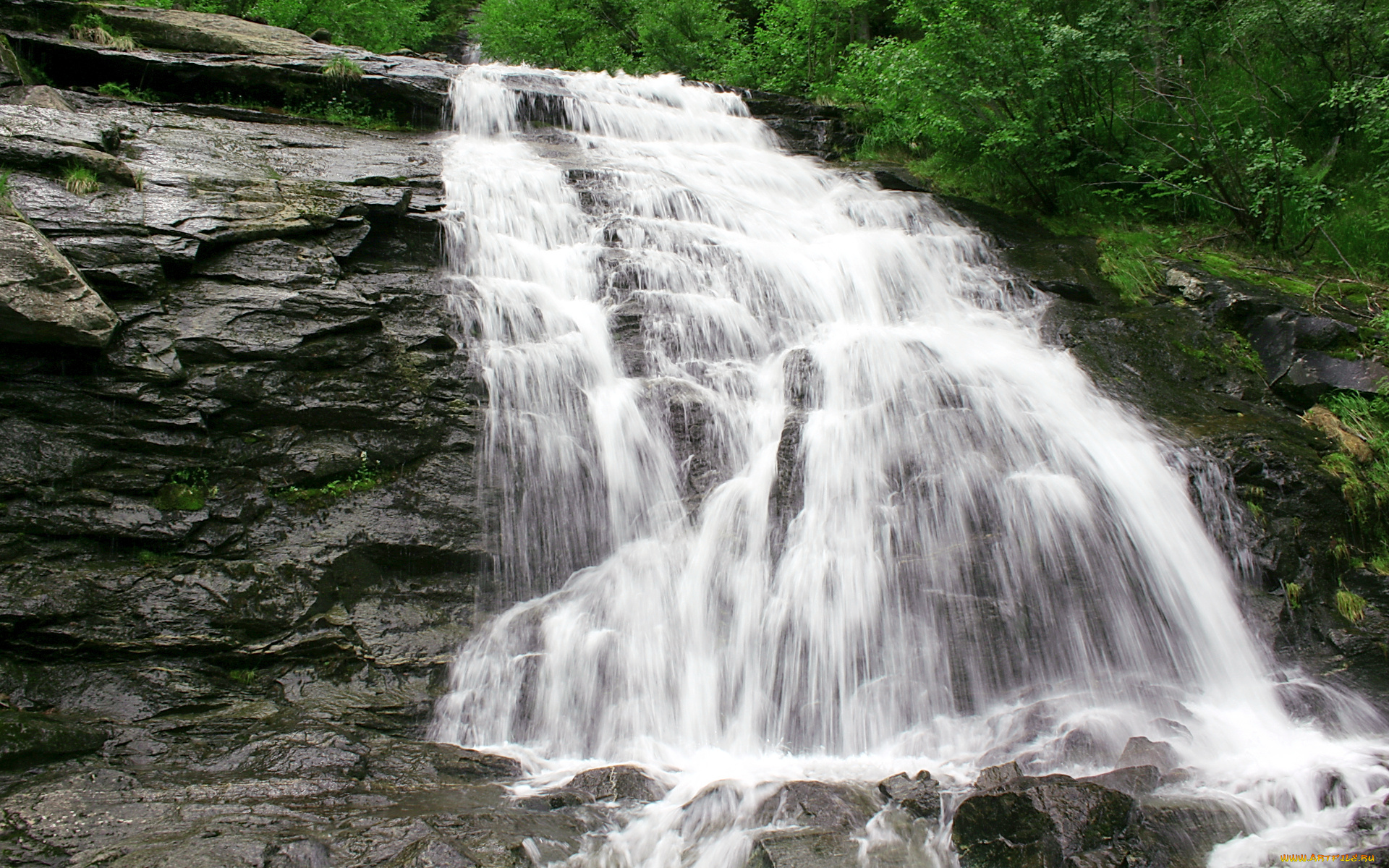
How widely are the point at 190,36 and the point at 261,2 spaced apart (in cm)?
503

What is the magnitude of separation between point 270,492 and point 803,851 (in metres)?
4.56

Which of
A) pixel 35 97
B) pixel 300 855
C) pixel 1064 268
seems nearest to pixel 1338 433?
pixel 1064 268

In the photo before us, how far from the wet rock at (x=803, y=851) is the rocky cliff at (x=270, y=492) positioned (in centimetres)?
3

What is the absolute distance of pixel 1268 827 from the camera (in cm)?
388

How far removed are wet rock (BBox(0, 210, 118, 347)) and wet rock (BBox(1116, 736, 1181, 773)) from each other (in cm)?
740

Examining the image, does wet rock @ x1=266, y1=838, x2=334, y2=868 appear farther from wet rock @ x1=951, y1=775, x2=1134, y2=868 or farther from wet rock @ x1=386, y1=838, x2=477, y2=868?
wet rock @ x1=951, y1=775, x2=1134, y2=868

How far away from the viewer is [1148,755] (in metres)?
4.39

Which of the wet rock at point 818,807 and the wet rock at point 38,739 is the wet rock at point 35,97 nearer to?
the wet rock at point 38,739

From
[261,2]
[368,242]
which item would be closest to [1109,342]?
[368,242]

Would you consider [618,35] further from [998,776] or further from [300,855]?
[300,855]

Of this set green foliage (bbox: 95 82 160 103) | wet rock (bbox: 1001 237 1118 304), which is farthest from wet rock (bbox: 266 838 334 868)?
green foliage (bbox: 95 82 160 103)

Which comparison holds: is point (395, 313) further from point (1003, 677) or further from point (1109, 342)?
point (1109, 342)

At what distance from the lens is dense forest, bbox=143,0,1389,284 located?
8516 mm

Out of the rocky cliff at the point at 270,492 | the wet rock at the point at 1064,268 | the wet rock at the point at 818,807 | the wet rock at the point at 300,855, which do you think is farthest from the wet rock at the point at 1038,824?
the wet rock at the point at 1064,268
